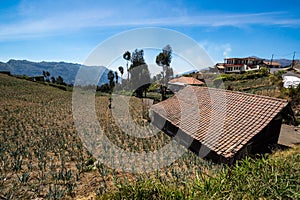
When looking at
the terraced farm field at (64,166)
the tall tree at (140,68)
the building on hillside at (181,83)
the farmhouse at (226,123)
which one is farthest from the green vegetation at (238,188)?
the building on hillside at (181,83)

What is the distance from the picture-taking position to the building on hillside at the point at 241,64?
6733 centimetres

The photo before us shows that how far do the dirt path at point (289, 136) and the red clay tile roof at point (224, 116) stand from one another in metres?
4.38

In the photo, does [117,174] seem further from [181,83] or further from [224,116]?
[181,83]

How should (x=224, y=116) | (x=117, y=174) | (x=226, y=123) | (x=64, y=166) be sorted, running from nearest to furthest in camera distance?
(x=117, y=174), (x=64, y=166), (x=226, y=123), (x=224, y=116)

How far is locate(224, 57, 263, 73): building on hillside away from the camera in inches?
2651

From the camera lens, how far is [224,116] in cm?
1043

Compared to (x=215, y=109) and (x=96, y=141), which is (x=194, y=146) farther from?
(x=96, y=141)

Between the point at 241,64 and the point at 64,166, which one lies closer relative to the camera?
the point at 64,166

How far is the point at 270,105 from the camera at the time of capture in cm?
967

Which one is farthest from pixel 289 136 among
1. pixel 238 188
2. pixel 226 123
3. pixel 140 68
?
pixel 140 68

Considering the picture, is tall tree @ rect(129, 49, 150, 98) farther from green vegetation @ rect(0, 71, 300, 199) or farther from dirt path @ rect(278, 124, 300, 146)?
dirt path @ rect(278, 124, 300, 146)

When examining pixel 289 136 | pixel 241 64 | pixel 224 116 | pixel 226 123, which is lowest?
pixel 289 136

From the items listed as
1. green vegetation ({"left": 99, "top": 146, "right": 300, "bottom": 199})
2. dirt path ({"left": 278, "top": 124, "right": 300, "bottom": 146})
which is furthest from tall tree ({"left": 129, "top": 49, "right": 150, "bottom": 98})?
green vegetation ({"left": 99, "top": 146, "right": 300, "bottom": 199})

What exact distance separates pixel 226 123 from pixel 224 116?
0.77 meters
